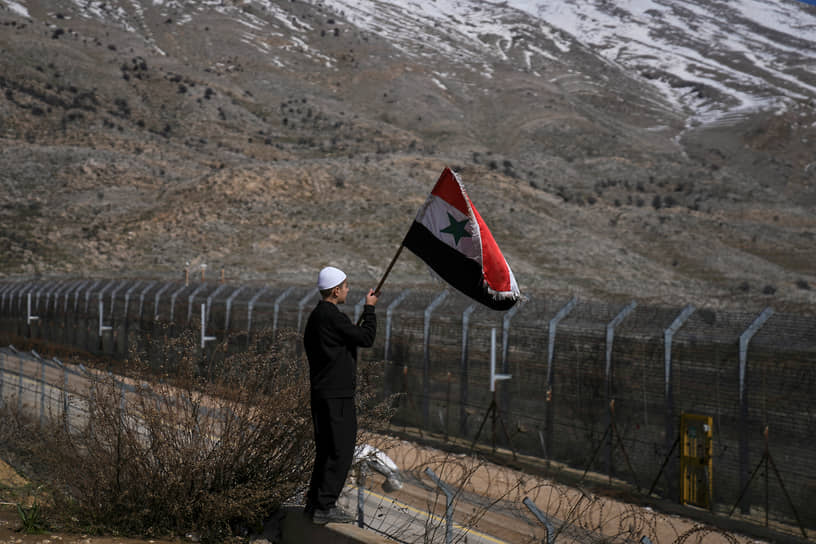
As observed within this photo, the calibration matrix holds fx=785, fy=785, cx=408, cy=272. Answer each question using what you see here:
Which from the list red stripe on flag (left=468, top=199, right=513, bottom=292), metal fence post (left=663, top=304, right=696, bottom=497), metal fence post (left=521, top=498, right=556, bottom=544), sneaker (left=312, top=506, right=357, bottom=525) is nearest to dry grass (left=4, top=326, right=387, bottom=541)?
sneaker (left=312, top=506, right=357, bottom=525)

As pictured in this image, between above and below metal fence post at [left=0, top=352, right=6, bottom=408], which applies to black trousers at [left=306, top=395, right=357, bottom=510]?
above

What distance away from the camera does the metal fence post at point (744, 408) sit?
9938 mm

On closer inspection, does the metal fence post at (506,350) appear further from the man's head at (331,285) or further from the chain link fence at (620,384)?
the man's head at (331,285)

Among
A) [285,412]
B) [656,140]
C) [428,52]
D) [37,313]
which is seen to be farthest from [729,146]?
[285,412]

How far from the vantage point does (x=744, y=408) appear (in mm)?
10062

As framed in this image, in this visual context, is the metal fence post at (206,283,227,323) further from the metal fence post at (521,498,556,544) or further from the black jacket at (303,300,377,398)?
the metal fence post at (521,498,556,544)

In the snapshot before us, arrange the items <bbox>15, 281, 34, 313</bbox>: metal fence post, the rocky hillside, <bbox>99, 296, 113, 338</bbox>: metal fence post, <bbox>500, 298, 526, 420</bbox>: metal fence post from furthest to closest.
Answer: the rocky hillside
<bbox>15, 281, 34, 313</bbox>: metal fence post
<bbox>99, 296, 113, 338</bbox>: metal fence post
<bbox>500, 298, 526, 420</bbox>: metal fence post

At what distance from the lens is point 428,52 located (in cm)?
14888

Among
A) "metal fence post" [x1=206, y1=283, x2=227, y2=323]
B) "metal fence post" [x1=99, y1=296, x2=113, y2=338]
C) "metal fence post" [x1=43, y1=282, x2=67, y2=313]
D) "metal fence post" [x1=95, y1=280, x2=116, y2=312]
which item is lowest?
"metal fence post" [x1=43, y1=282, x2=67, y2=313]

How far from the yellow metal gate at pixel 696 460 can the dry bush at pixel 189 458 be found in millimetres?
6099

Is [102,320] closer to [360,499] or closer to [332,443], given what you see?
[360,499]

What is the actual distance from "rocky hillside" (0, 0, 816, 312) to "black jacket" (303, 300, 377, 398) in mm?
29651

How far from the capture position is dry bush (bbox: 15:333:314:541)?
20.6 ft

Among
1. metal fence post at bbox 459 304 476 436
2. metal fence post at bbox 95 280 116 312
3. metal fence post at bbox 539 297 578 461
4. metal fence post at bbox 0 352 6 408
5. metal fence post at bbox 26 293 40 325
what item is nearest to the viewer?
metal fence post at bbox 539 297 578 461
